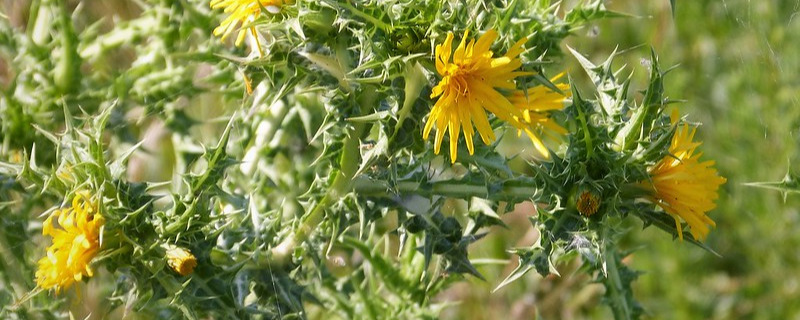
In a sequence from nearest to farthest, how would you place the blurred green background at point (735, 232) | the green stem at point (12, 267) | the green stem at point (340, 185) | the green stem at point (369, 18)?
the green stem at point (369, 18) < the green stem at point (340, 185) < the green stem at point (12, 267) < the blurred green background at point (735, 232)

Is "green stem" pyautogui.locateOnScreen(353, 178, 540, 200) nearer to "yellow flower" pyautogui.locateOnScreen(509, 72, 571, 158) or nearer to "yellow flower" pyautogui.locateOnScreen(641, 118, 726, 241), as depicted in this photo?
"yellow flower" pyautogui.locateOnScreen(509, 72, 571, 158)

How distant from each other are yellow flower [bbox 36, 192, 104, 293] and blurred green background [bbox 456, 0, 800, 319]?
201 centimetres

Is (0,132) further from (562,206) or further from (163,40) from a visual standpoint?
(562,206)

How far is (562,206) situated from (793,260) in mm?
2247

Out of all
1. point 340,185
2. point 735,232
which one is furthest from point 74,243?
point 735,232

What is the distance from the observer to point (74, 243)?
168 cm

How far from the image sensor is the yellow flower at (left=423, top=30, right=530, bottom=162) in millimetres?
1578

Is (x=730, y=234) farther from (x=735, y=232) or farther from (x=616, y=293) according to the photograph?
(x=616, y=293)

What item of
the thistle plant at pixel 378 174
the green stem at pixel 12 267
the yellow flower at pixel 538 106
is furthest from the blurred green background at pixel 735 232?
the green stem at pixel 12 267

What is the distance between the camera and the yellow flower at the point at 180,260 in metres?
1.71

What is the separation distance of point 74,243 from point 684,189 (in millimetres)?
1202

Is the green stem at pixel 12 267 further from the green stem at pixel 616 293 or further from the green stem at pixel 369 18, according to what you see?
the green stem at pixel 616 293

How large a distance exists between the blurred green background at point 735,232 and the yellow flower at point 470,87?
6.29 ft

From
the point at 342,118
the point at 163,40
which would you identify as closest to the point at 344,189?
the point at 342,118
